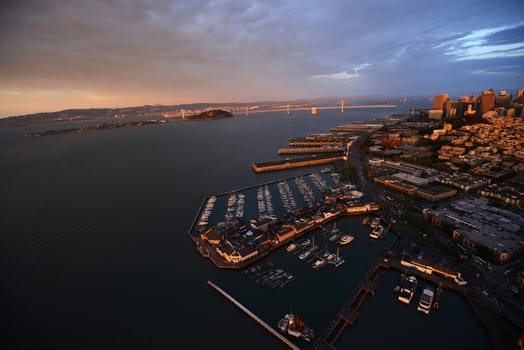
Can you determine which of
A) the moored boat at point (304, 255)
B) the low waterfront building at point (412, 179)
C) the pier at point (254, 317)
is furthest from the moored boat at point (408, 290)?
the low waterfront building at point (412, 179)

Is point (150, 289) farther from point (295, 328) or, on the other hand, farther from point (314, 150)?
point (314, 150)

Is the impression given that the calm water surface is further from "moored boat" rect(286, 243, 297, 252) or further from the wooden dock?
"moored boat" rect(286, 243, 297, 252)

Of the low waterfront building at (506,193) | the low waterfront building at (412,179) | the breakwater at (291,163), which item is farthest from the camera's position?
the breakwater at (291,163)

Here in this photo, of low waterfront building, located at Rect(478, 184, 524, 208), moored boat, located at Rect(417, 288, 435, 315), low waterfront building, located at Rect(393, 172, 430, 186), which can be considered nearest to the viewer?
moored boat, located at Rect(417, 288, 435, 315)

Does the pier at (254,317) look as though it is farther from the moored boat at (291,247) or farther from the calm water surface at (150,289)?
the moored boat at (291,247)

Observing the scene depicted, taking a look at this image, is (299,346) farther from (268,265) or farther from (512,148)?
(512,148)

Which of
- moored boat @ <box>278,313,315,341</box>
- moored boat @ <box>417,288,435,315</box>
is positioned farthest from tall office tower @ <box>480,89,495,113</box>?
moored boat @ <box>278,313,315,341</box>

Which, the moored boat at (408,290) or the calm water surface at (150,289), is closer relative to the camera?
the calm water surface at (150,289)

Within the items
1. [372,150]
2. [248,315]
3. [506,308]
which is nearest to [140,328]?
[248,315]

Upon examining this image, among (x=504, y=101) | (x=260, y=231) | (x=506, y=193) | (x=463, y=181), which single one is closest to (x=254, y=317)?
(x=260, y=231)
